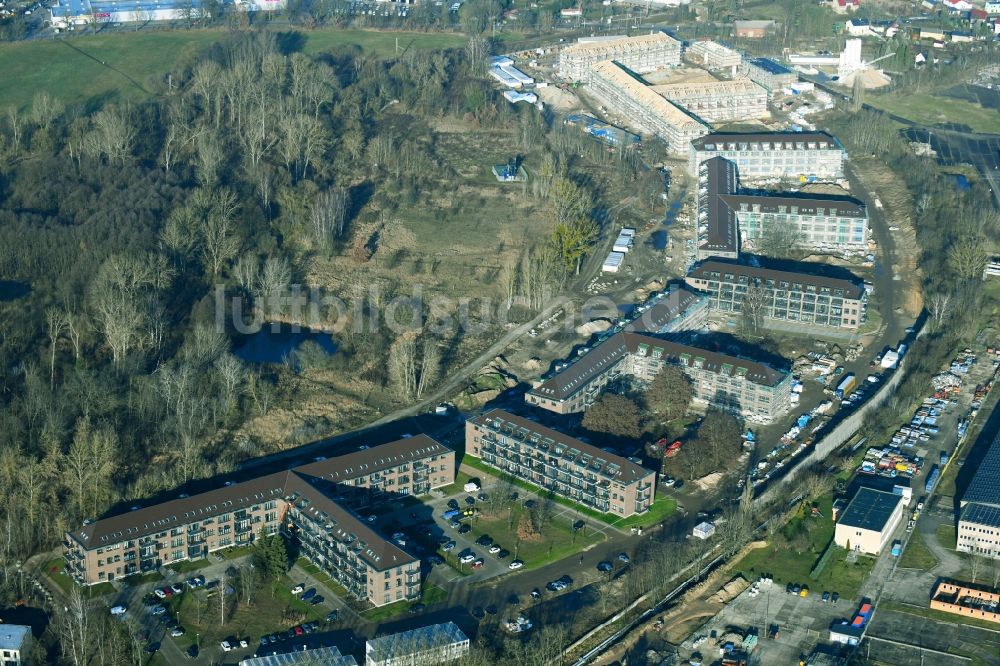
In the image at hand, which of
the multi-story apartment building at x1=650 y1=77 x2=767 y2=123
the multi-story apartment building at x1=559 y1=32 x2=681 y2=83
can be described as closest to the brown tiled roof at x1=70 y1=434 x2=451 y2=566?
the multi-story apartment building at x1=650 y1=77 x2=767 y2=123

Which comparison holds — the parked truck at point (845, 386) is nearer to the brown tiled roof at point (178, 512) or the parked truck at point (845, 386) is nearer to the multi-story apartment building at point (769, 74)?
the brown tiled roof at point (178, 512)

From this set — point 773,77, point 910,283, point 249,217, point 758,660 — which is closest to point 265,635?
point 758,660

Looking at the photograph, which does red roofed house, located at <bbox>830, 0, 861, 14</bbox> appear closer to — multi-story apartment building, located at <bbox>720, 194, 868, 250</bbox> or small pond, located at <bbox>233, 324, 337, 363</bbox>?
multi-story apartment building, located at <bbox>720, 194, 868, 250</bbox>

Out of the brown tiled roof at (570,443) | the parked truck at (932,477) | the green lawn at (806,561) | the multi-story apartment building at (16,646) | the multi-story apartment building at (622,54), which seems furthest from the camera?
the multi-story apartment building at (622,54)

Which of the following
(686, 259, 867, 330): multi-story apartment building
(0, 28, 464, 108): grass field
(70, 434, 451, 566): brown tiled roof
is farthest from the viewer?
(0, 28, 464, 108): grass field

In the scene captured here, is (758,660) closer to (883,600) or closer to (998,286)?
(883,600)

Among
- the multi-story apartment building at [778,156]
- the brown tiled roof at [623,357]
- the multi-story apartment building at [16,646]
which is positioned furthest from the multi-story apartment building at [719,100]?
the multi-story apartment building at [16,646]
